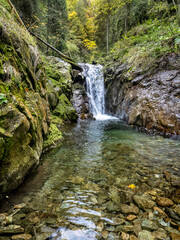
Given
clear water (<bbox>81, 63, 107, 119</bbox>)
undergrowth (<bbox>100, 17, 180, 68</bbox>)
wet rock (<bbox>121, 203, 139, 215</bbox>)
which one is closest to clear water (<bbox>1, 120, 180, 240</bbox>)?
wet rock (<bbox>121, 203, 139, 215</bbox>)

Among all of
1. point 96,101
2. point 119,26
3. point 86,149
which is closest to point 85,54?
point 119,26

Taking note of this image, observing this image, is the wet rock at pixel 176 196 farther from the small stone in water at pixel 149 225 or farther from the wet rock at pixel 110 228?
the wet rock at pixel 110 228

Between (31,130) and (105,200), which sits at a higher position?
(31,130)

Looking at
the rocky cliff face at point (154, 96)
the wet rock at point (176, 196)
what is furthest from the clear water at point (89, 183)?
the rocky cliff face at point (154, 96)

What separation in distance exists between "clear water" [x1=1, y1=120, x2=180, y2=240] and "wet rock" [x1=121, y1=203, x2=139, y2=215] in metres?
0.10

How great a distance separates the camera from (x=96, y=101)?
1478 centimetres

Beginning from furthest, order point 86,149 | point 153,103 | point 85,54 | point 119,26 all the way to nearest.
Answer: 1. point 85,54
2. point 119,26
3. point 153,103
4. point 86,149

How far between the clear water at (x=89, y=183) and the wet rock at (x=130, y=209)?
0.10m

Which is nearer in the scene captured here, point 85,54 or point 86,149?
point 86,149

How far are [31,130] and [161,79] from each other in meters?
7.79

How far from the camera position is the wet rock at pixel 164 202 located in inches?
91.6

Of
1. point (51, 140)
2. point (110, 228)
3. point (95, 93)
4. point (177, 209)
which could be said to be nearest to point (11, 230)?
point (110, 228)

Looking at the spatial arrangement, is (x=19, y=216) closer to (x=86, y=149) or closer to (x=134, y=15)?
(x=86, y=149)

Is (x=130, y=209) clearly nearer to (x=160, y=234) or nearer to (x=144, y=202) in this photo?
(x=144, y=202)
